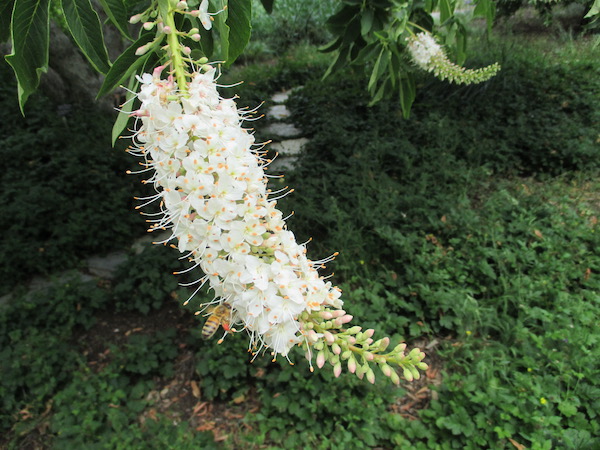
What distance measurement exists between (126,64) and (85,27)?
5.4 inches

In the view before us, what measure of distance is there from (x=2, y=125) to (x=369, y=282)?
427 centimetres

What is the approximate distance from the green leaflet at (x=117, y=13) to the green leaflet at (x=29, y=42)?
137 mm

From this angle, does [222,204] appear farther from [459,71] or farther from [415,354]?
[459,71]

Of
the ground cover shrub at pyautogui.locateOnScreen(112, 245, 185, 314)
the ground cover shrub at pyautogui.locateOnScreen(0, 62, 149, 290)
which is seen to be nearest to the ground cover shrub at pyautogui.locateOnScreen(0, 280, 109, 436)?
the ground cover shrub at pyautogui.locateOnScreen(112, 245, 185, 314)

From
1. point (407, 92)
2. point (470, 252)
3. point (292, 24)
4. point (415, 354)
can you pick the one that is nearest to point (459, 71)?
point (407, 92)

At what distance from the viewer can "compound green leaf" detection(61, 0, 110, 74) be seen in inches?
38.3

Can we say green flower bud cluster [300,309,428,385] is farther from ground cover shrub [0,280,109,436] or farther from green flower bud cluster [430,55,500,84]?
ground cover shrub [0,280,109,436]

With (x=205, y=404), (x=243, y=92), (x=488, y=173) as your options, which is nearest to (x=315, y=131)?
(x=243, y=92)

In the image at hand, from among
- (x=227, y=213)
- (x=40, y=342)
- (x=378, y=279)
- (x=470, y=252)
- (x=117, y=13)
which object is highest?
(x=117, y=13)

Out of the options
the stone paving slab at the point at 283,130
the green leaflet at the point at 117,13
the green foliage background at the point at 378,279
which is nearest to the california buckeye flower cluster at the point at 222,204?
the green leaflet at the point at 117,13

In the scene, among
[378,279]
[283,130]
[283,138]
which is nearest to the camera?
[378,279]

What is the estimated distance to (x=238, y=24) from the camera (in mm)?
1063

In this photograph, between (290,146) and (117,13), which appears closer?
(117,13)

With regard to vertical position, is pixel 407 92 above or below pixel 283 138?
above
